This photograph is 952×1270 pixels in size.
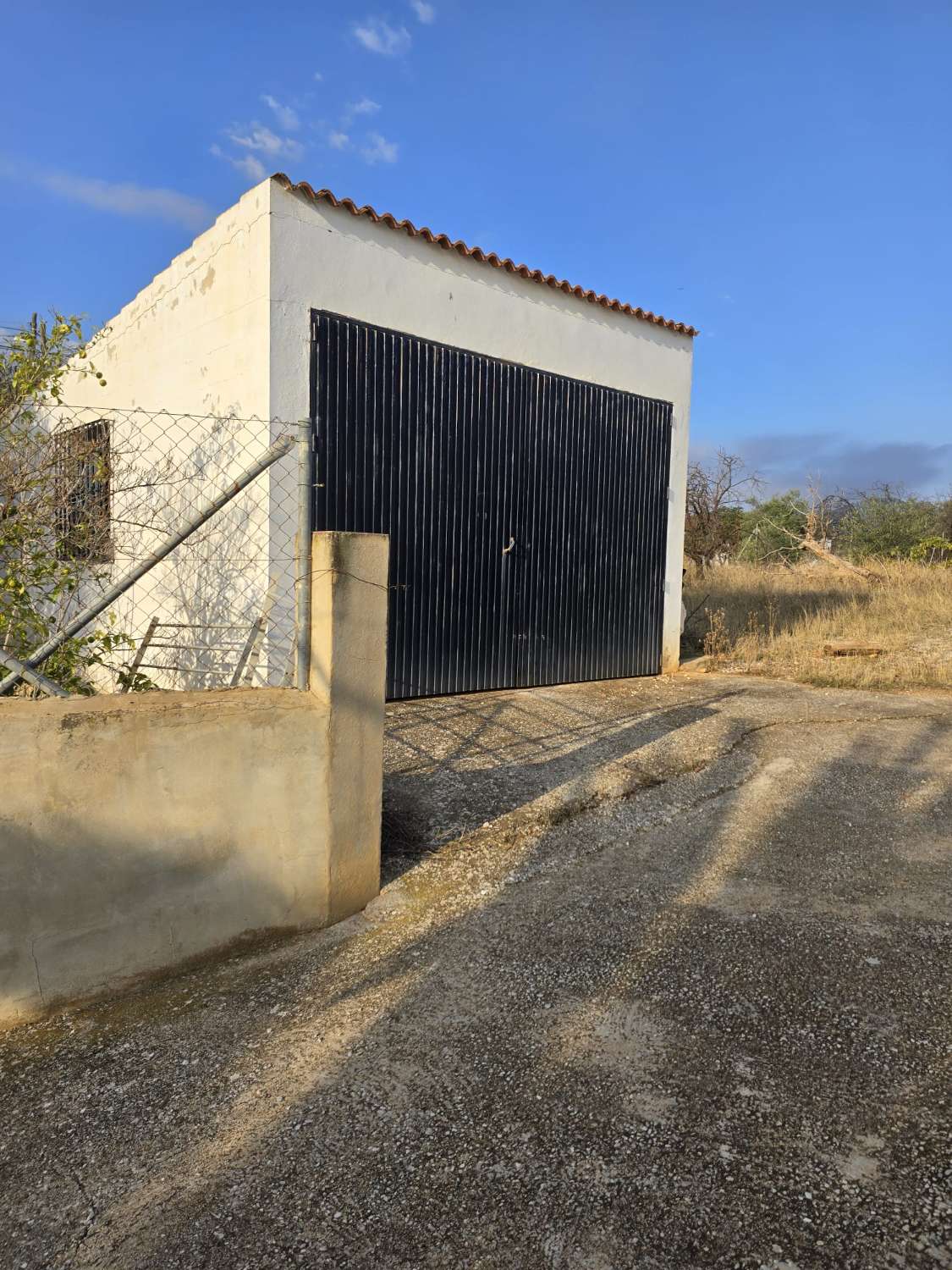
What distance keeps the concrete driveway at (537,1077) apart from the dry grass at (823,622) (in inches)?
218

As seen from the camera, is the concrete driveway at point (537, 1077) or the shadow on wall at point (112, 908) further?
the shadow on wall at point (112, 908)

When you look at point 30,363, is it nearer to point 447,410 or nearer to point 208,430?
point 208,430

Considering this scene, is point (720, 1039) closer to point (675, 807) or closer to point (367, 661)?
point (367, 661)

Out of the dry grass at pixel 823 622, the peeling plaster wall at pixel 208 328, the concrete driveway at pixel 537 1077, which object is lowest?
the concrete driveway at pixel 537 1077

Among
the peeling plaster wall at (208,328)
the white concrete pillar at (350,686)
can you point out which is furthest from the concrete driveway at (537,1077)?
the peeling plaster wall at (208,328)

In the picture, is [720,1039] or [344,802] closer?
[720,1039]

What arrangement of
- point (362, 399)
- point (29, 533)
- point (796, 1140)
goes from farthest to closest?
point (362, 399) → point (29, 533) → point (796, 1140)

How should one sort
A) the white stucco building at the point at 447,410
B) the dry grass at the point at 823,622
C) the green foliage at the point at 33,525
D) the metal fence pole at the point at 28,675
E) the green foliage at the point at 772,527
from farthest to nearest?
1. the green foliage at the point at 772,527
2. the dry grass at the point at 823,622
3. the white stucco building at the point at 447,410
4. the green foliage at the point at 33,525
5. the metal fence pole at the point at 28,675

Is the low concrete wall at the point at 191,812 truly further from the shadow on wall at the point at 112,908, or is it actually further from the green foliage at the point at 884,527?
the green foliage at the point at 884,527

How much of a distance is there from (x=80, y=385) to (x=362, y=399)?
447 centimetres

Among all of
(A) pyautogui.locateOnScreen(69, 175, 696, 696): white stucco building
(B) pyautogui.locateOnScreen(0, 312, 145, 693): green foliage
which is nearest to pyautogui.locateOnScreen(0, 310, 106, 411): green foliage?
(B) pyautogui.locateOnScreen(0, 312, 145, 693): green foliage

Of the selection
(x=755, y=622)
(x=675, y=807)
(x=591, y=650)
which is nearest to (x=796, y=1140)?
(x=675, y=807)

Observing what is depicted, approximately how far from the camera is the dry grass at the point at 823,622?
952cm

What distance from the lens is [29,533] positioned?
3539mm
